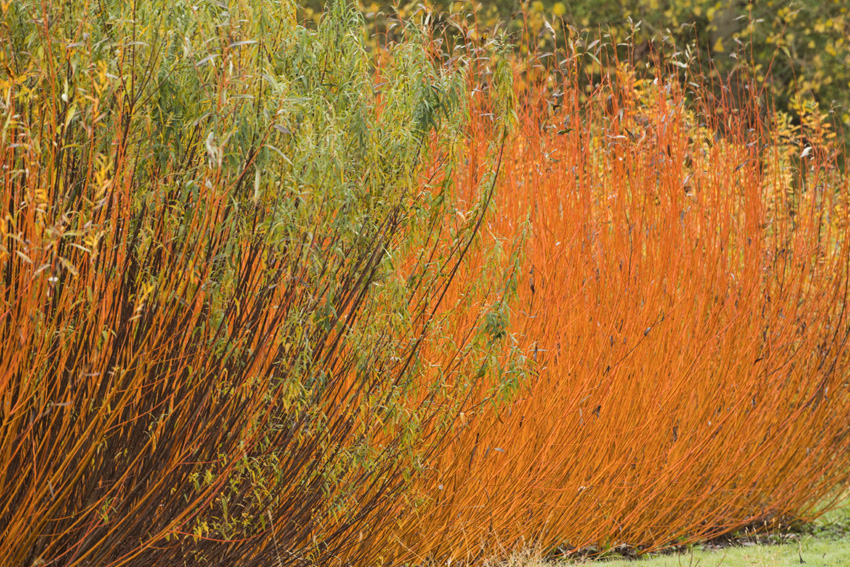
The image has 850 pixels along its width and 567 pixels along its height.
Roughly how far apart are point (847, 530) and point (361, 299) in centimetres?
395

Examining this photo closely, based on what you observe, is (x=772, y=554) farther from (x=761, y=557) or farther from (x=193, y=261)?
(x=193, y=261)

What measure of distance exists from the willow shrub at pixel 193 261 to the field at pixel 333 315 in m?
0.02

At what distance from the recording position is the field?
2.59 metres

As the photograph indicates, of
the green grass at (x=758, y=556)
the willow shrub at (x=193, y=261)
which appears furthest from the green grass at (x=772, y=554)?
the willow shrub at (x=193, y=261)

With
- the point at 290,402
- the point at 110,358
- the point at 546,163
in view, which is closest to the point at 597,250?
the point at 546,163

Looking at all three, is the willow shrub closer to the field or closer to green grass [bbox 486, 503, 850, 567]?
the field

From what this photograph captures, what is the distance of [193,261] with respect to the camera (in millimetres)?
2611

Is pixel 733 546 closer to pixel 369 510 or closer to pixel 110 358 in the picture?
pixel 369 510

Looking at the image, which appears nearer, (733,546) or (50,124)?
(50,124)

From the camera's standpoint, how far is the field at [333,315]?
2590 millimetres

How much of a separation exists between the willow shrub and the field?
0.02 metres

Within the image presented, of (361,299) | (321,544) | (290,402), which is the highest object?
(361,299)

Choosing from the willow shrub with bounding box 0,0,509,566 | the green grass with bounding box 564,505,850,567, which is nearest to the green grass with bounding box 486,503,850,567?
the green grass with bounding box 564,505,850,567

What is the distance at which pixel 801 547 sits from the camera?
4949mm
